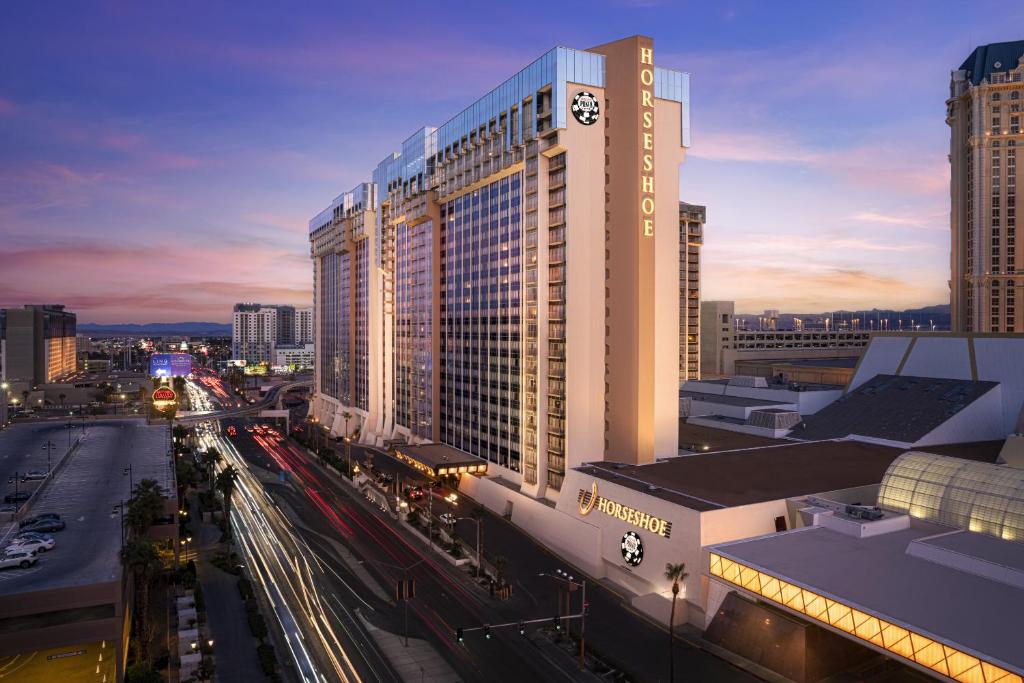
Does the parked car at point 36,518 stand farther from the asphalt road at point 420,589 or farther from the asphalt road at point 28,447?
the asphalt road at point 420,589

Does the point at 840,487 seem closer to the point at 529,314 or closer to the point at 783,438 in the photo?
the point at 783,438

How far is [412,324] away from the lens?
143 meters

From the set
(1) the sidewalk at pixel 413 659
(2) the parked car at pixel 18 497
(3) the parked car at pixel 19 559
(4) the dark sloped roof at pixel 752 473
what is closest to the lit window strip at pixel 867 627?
(4) the dark sloped roof at pixel 752 473

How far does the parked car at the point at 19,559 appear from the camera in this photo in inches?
2233

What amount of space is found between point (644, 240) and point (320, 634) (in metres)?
58.2

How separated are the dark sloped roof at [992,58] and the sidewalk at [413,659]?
570 ft

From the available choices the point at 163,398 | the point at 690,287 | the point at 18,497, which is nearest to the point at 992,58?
the point at 690,287

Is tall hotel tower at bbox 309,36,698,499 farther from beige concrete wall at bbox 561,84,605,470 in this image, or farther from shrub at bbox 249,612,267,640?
shrub at bbox 249,612,267,640

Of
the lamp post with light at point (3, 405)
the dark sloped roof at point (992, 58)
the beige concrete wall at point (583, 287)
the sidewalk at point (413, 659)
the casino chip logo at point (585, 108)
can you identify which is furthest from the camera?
the lamp post with light at point (3, 405)

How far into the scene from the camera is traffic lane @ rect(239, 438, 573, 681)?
5550 cm

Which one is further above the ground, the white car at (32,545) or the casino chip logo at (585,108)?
the casino chip logo at (585,108)

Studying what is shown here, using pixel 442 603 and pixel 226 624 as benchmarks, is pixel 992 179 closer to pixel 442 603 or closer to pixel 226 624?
pixel 442 603

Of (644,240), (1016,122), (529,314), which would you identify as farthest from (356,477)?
(1016,122)

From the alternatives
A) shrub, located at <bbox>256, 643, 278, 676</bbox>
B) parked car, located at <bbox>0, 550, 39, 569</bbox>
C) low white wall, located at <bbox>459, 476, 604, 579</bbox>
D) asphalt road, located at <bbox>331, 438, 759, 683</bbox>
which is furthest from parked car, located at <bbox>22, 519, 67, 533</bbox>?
low white wall, located at <bbox>459, 476, 604, 579</bbox>
